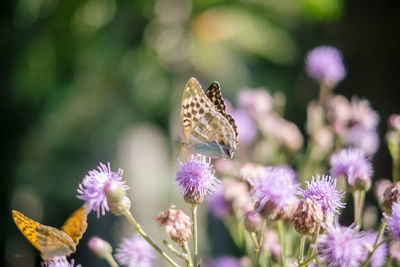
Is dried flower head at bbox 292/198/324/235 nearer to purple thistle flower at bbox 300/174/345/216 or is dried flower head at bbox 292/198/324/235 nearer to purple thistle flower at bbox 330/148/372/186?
purple thistle flower at bbox 300/174/345/216

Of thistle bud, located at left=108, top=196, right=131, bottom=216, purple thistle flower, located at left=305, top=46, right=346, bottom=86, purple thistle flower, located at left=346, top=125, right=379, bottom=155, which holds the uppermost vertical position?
purple thistle flower, located at left=305, top=46, right=346, bottom=86

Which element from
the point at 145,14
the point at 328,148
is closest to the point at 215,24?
the point at 145,14

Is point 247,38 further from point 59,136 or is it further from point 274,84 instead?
point 59,136

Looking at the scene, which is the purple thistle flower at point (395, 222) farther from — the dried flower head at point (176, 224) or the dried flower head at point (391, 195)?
the dried flower head at point (176, 224)

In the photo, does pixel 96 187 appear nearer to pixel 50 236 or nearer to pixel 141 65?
pixel 50 236

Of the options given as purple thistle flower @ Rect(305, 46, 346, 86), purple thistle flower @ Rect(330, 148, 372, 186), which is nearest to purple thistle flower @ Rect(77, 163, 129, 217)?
purple thistle flower @ Rect(330, 148, 372, 186)

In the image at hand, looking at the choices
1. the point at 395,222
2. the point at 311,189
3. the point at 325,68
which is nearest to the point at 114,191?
the point at 311,189

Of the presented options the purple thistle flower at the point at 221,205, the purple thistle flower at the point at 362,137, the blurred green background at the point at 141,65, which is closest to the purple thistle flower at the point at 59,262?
the purple thistle flower at the point at 221,205
